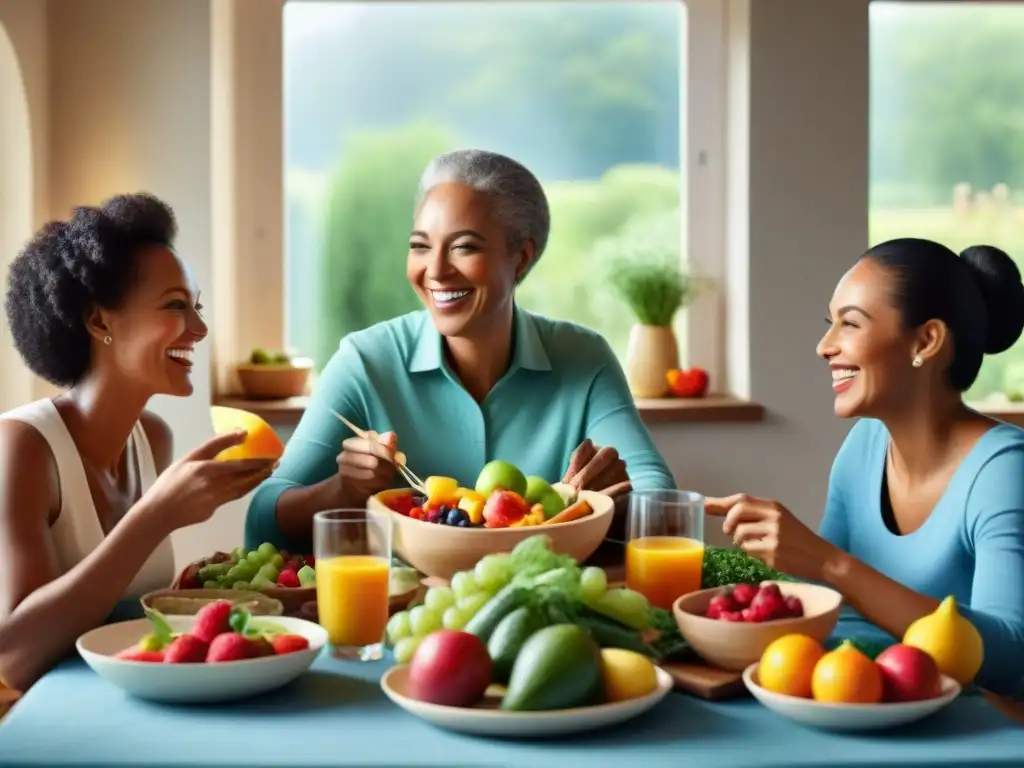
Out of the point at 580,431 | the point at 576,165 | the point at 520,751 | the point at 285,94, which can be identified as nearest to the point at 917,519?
the point at 580,431

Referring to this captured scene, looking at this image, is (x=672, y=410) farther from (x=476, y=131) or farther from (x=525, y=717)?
(x=525, y=717)

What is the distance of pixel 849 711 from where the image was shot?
1.35 metres

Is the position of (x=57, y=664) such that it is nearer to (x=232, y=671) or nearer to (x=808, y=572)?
(x=232, y=671)

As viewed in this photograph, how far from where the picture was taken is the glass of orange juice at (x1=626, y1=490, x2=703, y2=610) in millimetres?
1816

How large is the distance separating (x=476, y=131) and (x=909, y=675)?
3005 mm

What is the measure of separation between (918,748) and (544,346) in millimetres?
1471

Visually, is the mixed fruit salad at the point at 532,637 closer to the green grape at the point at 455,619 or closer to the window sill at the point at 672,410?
the green grape at the point at 455,619

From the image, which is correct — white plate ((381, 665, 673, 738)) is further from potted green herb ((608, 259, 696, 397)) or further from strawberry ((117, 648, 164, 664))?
potted green herb ((608, 259, 696, 397))

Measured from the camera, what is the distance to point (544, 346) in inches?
106

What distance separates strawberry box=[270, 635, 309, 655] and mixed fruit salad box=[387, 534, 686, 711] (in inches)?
4.4

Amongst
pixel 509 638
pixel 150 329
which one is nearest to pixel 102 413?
pixel 150 329

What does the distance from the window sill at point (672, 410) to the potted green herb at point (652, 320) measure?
0.10 metres

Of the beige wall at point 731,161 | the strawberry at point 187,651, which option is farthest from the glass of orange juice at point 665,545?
the beige wall at point 731,161

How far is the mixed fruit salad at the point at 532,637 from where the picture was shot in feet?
4.49
